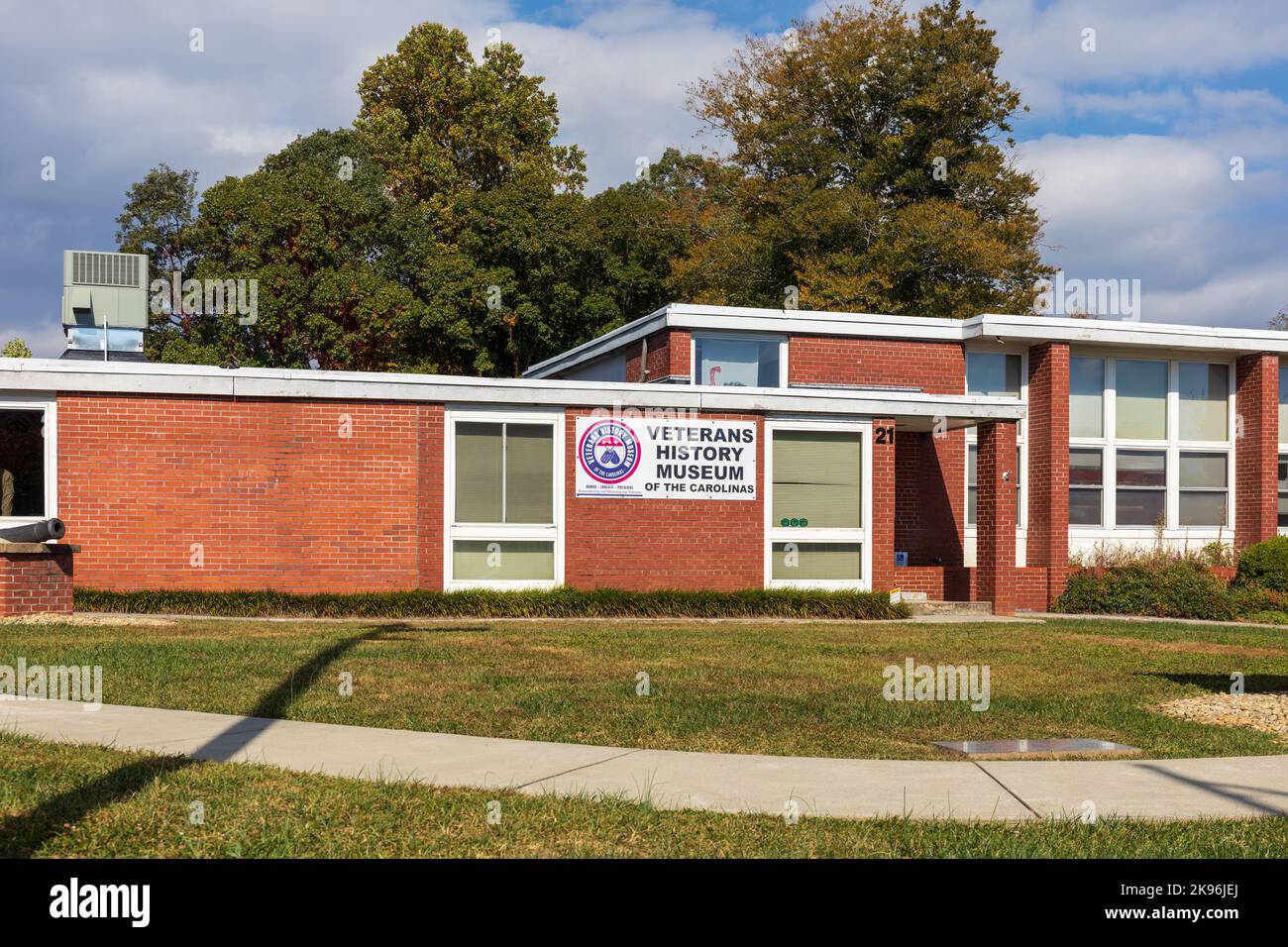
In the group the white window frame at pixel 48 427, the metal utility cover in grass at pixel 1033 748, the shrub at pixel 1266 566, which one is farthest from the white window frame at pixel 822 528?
the metal utility cover in grass at pixel 1033 748

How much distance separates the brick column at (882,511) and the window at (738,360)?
302cm

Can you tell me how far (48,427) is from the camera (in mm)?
19266

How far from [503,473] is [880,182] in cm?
2534

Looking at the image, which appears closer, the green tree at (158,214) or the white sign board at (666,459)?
the white sign board at (666,459)

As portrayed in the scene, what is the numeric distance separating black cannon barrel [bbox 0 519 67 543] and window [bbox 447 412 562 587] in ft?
20.4

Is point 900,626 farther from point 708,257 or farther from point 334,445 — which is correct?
point 708,257

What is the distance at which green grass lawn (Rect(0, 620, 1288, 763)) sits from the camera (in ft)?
30.9

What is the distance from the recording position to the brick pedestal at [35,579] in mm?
16328

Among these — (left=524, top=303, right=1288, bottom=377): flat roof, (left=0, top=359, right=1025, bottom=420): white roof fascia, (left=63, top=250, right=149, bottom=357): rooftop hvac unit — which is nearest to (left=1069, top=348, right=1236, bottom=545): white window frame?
(left=524, top=303, right=1288, bottom=377): flat roof

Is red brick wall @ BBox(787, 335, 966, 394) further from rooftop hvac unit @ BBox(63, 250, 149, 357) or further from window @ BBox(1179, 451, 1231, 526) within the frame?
rooftop hvac unit @ BBox(63, 250, 149, 357)

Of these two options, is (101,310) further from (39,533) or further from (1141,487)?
(1141,487)

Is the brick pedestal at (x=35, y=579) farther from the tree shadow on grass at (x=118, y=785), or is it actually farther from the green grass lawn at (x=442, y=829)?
the green grass lawn at (x=442, y=829)

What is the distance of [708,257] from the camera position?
1642 inches
